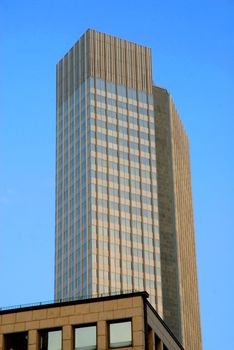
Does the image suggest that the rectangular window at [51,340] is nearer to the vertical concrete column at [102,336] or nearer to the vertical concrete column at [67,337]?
the vertical concrete column at [67,337]

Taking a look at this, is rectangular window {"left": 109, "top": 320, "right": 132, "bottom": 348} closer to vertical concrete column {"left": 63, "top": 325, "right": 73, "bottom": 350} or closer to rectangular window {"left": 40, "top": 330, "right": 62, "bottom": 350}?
vertical concrete column {"left": 63, "top": 325, "right": 73, "bottom": 350}

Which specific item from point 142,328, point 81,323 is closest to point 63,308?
point 81,323

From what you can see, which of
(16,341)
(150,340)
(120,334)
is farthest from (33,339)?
(150,340)

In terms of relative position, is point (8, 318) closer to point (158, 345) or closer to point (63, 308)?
point (63, 308)

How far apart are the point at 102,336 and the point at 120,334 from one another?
1261mm

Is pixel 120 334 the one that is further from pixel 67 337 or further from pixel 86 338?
pixel 67 337

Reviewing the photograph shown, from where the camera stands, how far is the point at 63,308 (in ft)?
217

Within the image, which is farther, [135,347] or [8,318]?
[8,318]

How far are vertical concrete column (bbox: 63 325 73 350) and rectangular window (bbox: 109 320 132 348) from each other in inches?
111

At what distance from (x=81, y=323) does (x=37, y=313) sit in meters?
3.63

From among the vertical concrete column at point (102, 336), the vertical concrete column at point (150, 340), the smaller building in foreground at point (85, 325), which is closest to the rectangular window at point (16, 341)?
the smaller building in foreground at point (85, 325)

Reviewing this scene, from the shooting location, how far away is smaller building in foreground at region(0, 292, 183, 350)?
64062 millimetres

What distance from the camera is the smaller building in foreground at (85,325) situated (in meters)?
64.1

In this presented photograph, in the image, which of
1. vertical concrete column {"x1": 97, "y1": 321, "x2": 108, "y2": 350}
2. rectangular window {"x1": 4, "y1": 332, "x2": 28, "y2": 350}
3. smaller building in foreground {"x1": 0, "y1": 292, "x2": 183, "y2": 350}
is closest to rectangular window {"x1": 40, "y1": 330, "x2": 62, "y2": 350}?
smaller building in foreground {"x1": 0, "y1": 292, "x2": 183, "y2": 350}
